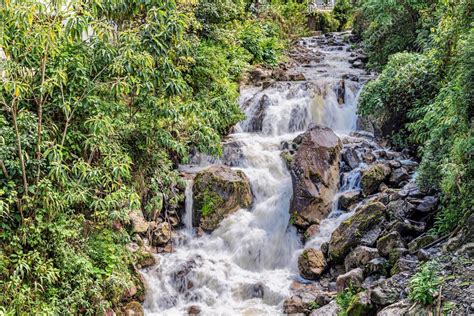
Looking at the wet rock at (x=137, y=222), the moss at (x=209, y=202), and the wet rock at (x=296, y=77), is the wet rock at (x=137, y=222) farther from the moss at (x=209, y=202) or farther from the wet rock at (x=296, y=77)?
the wet rock at (x=296, y=77)

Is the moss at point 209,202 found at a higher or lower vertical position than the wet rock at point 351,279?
higher

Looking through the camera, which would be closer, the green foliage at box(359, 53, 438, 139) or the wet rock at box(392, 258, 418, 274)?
the wet rock at box(392, 258, 418, 274)

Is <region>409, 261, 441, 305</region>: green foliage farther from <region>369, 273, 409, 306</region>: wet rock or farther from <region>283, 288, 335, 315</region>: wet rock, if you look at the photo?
<region>283, 288, 335, 315</region>: wet rock

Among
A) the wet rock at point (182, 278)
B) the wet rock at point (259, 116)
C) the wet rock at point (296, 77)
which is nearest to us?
the wet rock at point (182, 278)

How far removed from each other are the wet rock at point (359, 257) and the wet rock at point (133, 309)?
154 inches

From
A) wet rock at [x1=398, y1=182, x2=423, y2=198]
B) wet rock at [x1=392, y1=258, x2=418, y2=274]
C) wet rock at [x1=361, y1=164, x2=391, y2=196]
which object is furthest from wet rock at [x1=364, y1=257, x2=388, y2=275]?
wet rock at [x1=361, y1=164, x2=391, y2=196]

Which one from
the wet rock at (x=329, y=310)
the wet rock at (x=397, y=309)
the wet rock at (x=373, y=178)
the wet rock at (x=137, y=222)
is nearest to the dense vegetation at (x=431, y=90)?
the wet rock at (x=373, y=178)

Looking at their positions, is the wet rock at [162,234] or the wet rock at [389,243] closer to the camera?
the wet rock at [389,243]

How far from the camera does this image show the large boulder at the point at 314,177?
30.3ft

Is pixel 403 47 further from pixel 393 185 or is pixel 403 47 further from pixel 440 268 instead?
pixel 440 268

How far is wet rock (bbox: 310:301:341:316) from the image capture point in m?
6.66

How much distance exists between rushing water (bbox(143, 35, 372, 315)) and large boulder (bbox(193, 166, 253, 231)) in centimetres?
20

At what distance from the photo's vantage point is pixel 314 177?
947cm

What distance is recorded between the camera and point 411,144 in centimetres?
1048
